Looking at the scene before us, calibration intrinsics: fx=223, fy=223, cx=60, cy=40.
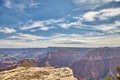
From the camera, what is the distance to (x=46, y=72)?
79.4 ft

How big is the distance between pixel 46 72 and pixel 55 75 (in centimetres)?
118

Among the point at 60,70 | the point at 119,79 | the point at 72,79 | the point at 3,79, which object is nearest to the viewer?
the point at 3,79

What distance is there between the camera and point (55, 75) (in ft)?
77.5

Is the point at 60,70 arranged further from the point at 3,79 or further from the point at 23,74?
the point at 3,79

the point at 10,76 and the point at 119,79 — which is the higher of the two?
the point at 10,76

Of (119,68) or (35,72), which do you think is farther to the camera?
(119,68)

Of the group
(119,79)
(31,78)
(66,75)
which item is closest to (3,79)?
(31,78)

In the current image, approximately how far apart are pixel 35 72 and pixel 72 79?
396 centimetres

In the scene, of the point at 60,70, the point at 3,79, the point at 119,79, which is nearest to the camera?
the point at 3,79

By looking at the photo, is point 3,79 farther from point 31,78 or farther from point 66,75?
point 66,75

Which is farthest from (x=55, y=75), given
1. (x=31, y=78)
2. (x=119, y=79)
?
(x=119, y=79)

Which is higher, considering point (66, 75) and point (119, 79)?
point (66, 75)

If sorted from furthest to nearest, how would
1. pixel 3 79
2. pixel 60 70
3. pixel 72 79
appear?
pixel 60 70 → pixel 72 79 → pixel 3 79

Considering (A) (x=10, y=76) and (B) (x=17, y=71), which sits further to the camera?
(B) (x=17, y=71)
